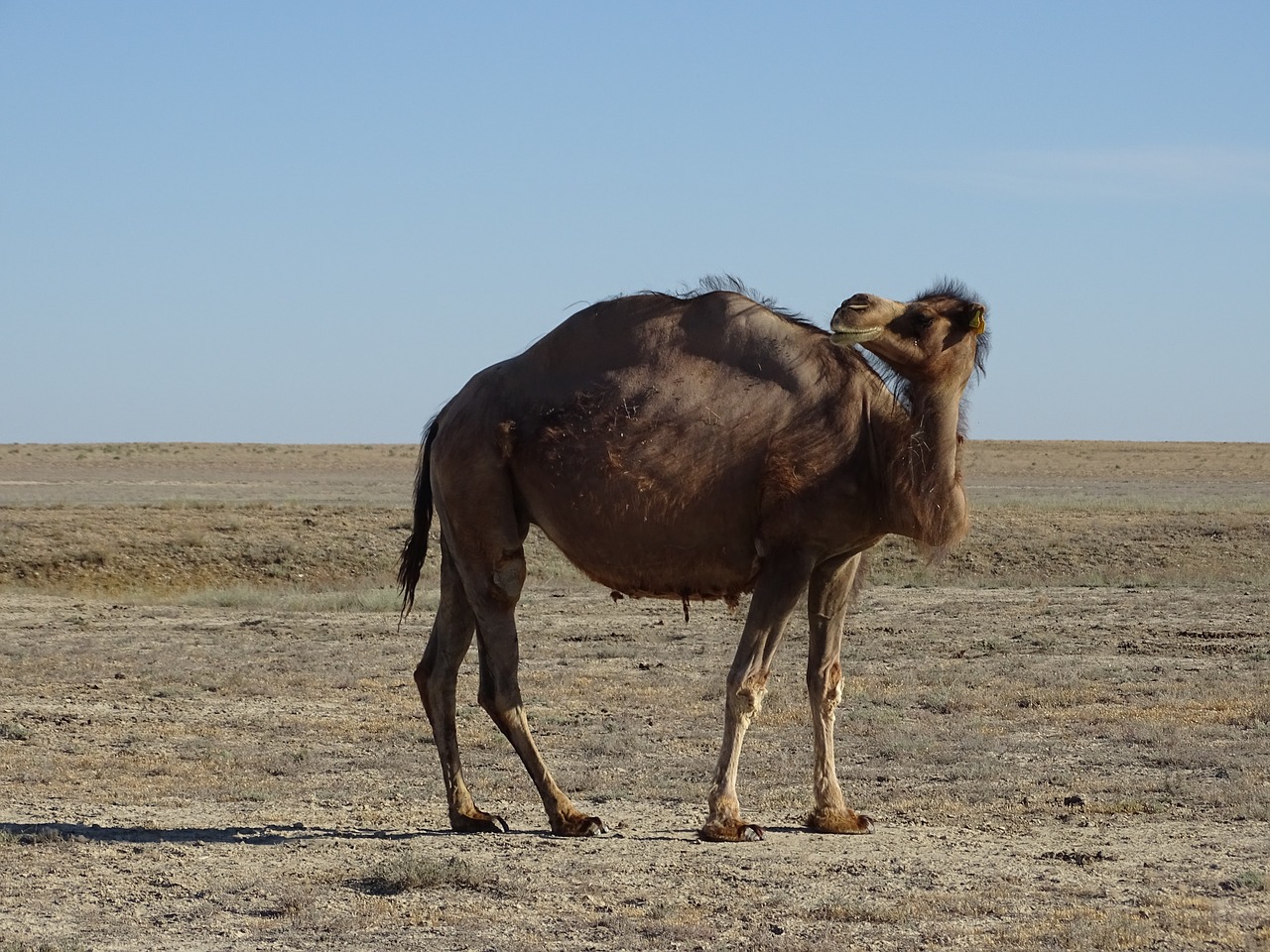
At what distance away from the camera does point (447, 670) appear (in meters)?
9.40

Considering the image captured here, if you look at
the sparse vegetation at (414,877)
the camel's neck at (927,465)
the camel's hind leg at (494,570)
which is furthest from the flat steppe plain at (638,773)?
the camel's neck at (927,465)

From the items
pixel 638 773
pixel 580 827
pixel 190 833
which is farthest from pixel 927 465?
pixel 190 833

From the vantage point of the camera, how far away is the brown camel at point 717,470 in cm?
844

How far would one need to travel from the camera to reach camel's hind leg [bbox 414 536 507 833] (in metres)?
9.12

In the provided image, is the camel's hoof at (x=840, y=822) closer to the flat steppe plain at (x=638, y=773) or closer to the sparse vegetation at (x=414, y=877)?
the flat steppe plain at (x=638, y=773)

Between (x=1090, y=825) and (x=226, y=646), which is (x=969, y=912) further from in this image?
(x=226, y=646)

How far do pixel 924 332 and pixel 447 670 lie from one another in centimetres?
329

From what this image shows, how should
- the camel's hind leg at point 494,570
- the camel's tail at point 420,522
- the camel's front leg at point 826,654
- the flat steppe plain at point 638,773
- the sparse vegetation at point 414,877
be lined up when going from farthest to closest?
the camel's tail at point 420,522 → the camel's hind leg at point 494,570 → the camel's front leg at point 826,654 → the sparse vegetation at point 414,877 → the flat steppe plain at point 638,773

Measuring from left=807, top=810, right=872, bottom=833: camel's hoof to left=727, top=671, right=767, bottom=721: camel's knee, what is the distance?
0.70m

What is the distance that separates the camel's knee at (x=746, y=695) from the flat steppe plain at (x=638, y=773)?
693 mm

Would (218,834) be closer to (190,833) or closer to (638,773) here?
(190,833)

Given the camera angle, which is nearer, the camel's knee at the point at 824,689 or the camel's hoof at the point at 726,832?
the camel's hoof at the point at 726,832

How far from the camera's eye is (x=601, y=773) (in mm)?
10570

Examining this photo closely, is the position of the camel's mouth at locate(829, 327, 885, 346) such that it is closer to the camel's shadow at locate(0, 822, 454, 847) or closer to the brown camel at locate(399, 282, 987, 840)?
the brown camel at locate(399, 282, 987, 840)
